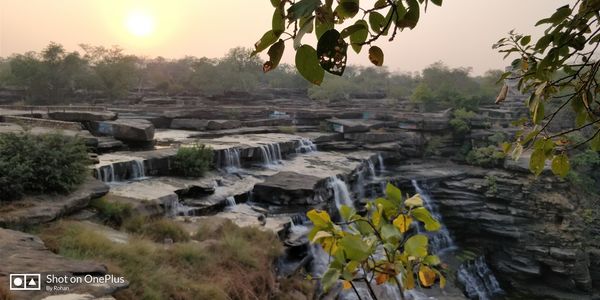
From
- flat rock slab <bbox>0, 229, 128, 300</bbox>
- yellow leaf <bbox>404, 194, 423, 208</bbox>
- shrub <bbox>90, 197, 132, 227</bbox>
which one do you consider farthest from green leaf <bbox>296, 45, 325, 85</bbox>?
shrub <bbox>90, 197, 132, 227</bbox>

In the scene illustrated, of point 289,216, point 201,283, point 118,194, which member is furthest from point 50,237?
point 289,216

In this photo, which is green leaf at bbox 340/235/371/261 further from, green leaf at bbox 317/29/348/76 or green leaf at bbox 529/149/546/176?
green leaf at bbox 529/149/546/176

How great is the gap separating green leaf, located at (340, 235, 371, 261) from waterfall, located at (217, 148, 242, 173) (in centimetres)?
1136

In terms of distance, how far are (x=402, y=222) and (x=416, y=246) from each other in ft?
0.37

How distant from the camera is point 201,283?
507cm

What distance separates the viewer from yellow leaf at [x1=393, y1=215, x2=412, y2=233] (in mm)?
1262

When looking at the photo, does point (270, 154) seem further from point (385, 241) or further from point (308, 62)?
point (308, 62)

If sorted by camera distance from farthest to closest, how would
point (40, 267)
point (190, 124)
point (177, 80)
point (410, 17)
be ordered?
point (177, 80) → point (190, 124) → point (40, 267) → point (410, 17)

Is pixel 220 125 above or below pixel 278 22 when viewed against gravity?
below

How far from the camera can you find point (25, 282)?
3326 mm

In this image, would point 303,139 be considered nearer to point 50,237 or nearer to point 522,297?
point 522,297

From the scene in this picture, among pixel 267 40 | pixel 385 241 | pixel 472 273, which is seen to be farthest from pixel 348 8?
pixel 472 273

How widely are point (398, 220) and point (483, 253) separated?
1440cm

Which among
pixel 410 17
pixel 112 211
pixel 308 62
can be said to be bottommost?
pixel 112 211
